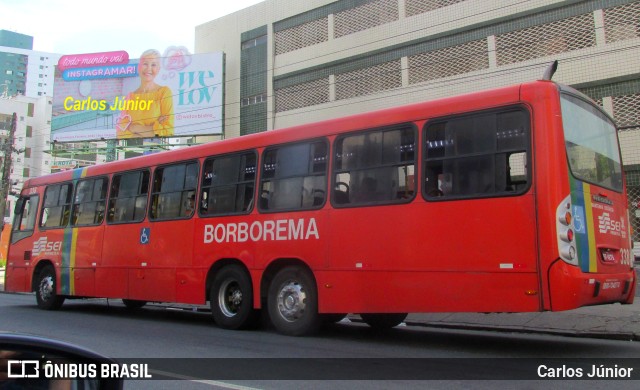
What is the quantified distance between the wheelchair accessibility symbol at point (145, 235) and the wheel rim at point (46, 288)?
3.71m

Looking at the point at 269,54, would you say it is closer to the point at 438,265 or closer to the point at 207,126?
the point at 207,126

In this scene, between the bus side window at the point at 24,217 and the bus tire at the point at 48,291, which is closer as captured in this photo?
the bus tire at the point at 48,291

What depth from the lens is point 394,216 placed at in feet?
24.3

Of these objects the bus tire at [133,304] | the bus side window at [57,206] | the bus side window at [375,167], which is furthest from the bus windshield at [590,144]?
the bus tire at [133,304]

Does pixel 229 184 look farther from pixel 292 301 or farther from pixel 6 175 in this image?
pixel 6 175

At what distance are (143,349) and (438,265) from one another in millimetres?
4170

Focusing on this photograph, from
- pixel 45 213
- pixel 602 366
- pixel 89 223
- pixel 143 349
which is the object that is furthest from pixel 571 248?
pixel 45 213

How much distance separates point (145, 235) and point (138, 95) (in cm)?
2416

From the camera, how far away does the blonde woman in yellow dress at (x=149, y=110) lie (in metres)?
31.9

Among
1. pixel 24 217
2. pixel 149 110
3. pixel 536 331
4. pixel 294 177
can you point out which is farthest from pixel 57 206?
pixel 149 110

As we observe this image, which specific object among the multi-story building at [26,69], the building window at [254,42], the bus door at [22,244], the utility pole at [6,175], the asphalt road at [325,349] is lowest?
the asphalt road at [325,349]

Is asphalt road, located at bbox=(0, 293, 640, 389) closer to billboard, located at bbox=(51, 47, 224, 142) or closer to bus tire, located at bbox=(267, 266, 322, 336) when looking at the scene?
bus tire, located at bbox=(267, 266, 322, 336)

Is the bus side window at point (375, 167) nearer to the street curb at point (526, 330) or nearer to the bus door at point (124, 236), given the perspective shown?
the street curb at point (526, 330)

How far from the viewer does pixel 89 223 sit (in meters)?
12.3
